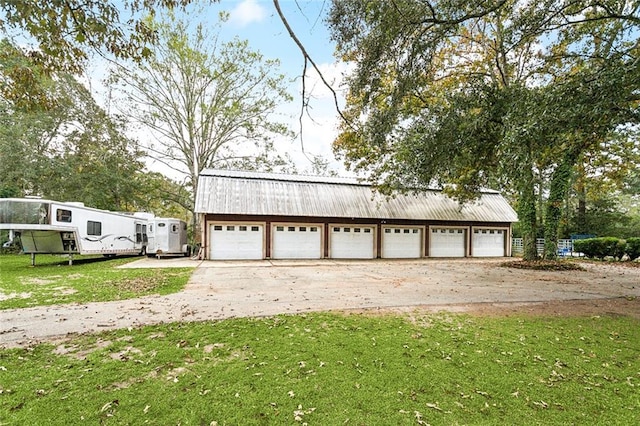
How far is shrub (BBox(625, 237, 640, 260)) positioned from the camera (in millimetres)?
16250

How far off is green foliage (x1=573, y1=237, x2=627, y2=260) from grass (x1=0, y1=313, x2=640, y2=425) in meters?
15.8

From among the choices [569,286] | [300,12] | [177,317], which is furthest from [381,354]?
[569,286]

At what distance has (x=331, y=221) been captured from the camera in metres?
18.6

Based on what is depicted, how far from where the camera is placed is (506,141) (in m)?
7.40

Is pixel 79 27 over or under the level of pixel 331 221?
over

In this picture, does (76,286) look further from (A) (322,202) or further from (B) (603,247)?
(B) (603,247)

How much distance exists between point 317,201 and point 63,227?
11.9m

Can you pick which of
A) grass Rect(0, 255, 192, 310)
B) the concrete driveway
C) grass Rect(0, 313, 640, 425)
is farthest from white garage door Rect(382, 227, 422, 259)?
grass Rect(0, 313, 640, 425)

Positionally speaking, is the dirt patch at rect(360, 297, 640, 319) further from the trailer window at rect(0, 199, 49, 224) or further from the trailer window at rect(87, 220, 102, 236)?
the trailer window at rect(87, 220, 102, 236)

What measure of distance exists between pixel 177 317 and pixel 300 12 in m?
5.07

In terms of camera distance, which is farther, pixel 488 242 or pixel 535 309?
pixel 488 242

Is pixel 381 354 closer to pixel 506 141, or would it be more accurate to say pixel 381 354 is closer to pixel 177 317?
pixel 177 317

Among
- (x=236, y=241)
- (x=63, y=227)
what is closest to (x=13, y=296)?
(x=63, y=227)

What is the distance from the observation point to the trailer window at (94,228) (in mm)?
14289
